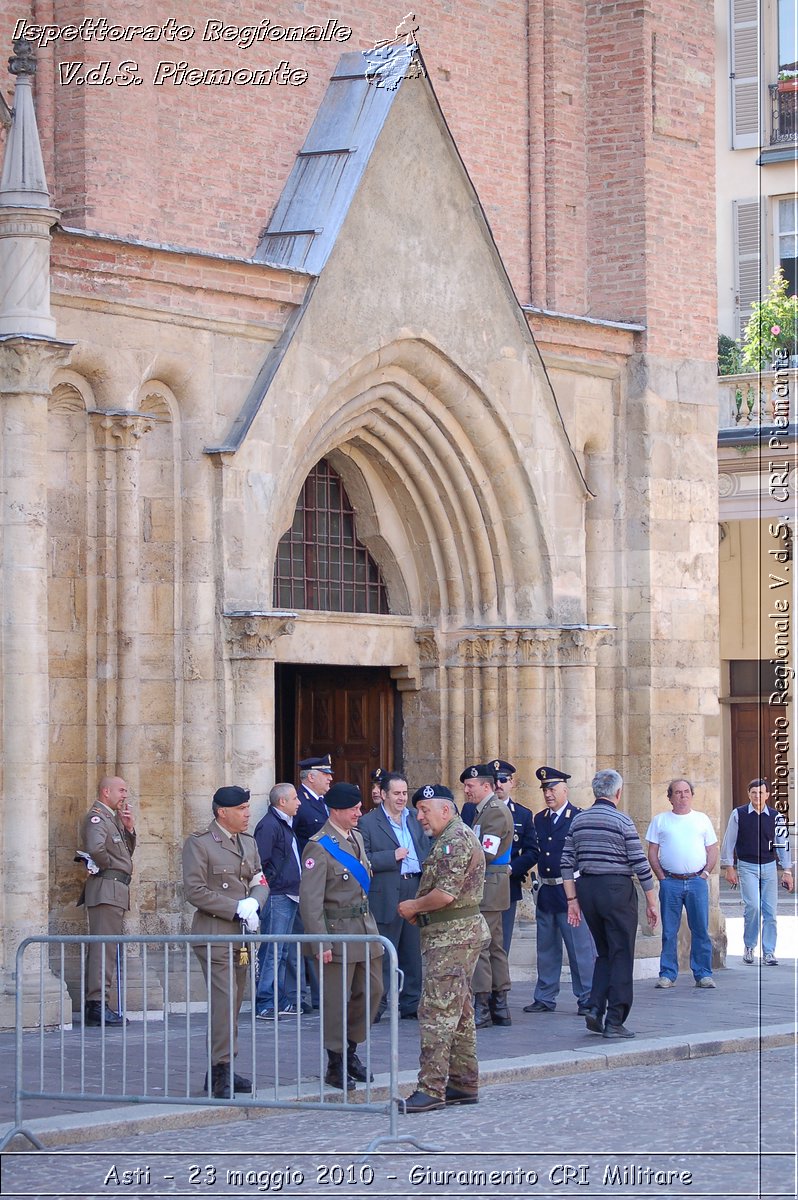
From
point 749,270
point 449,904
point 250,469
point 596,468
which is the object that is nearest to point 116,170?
point 250,469

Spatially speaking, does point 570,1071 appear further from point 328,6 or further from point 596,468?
point 328,6

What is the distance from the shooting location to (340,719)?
55.5ft

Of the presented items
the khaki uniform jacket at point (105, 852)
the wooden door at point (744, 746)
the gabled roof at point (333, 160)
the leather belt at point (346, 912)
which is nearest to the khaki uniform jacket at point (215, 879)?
the leather belt at point (346, 912)

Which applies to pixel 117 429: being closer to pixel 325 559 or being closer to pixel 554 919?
pixel 325 559

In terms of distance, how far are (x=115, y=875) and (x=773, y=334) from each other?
16.2 m

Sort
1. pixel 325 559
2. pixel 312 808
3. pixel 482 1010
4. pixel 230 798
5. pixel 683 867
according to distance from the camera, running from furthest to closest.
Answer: pixel 325 559
pixel 683 867
pixel 312 808
pixel 482 1010
pixel 230 798

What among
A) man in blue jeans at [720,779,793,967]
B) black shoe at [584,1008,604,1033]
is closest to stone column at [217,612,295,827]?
black shoe at [584,1008,604,1033]

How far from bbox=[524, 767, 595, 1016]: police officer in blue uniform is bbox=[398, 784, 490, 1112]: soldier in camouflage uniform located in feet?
12.2

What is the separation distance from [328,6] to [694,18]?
3.92 meters

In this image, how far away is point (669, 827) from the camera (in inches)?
594

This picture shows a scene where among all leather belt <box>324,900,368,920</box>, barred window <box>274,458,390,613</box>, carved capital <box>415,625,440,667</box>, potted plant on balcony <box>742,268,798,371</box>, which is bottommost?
leather belt <box>324,900,368,920</box>

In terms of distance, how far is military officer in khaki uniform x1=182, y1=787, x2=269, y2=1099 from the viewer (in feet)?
31.8

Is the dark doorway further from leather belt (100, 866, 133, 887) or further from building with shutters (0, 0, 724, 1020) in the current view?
leather belt (100, 866, 133, 887)

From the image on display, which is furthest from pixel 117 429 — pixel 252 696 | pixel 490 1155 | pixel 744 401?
pixel 744 401
